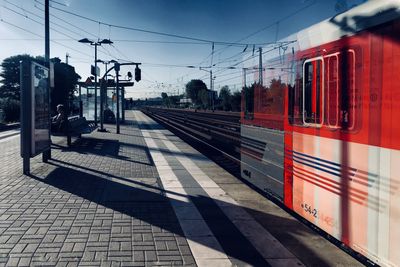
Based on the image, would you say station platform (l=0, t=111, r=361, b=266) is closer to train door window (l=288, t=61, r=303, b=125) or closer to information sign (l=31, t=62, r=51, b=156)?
information sign (l=31, t=62, r=51, b=156)

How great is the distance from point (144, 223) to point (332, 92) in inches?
124

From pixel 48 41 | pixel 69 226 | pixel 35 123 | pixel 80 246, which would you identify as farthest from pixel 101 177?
pixel 48 41

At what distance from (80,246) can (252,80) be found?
5.33 m

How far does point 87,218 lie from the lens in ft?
20.0

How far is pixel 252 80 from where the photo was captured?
8.88 m

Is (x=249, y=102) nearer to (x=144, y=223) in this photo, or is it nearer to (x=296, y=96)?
(x=296, y=96)

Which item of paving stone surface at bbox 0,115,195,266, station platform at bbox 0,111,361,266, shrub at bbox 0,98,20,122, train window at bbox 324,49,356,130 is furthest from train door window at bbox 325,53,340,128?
shrub at bbox 0,98,20,122

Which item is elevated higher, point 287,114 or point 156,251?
point 287,114

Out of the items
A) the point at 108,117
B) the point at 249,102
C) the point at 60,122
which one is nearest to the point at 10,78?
the point at 108,117

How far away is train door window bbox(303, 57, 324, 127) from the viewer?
5.05 meters

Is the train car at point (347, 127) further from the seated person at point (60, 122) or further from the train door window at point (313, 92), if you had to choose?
the seated person at point (60, 122)

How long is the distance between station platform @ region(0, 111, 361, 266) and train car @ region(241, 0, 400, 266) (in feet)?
1.81

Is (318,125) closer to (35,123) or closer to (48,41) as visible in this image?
(35,123)

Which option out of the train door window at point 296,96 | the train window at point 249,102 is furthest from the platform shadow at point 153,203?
the train window at point 249,102
